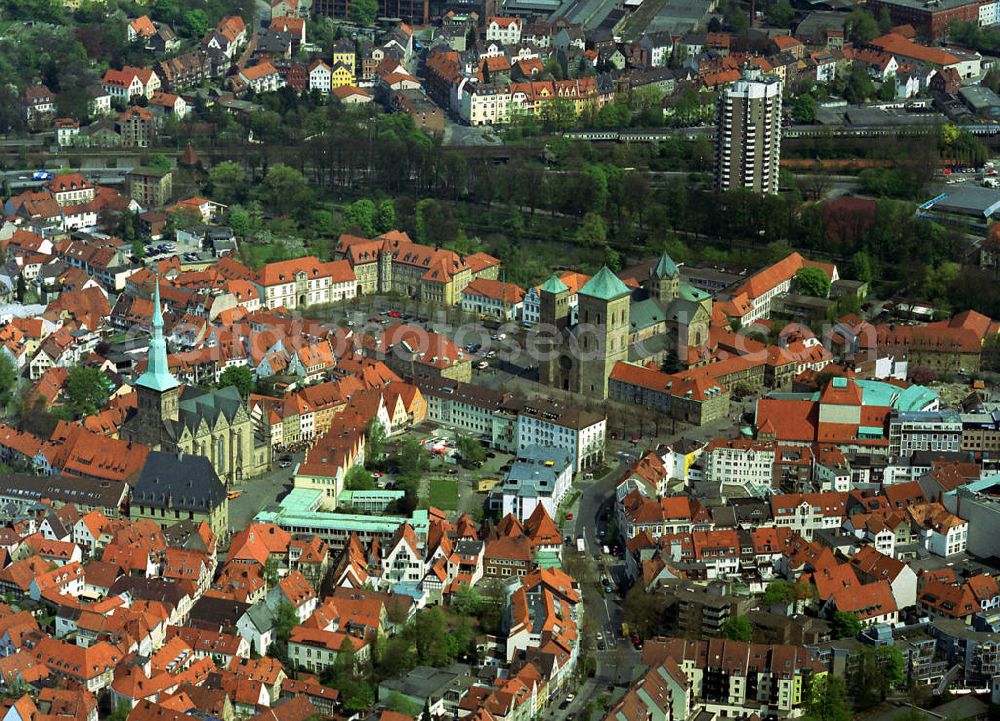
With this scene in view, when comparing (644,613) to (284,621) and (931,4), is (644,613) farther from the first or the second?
(931,4)

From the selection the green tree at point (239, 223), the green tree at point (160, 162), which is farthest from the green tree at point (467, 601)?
the green tree at point (160, 162)

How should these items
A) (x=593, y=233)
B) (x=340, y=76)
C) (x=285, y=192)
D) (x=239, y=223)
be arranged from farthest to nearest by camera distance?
(x=340, y=76)
(x=285, y=192)
(x=239, y=223)
(x=593, y=233)

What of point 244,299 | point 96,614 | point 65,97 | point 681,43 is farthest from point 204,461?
point 681,43

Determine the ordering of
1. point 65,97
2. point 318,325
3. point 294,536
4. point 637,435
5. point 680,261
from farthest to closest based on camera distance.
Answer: point 65,97 < point 680,261 < point 318,325 < point 637,435 < point 294,536

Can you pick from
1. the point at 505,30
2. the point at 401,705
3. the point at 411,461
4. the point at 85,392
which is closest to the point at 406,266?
the point at 85,392

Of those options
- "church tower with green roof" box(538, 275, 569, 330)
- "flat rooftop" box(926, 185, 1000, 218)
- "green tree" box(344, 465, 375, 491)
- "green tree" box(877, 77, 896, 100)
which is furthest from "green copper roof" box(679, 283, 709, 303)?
→ "green tree" box(877, 77, 896, 100)

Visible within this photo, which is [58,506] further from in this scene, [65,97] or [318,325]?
[65,97]
